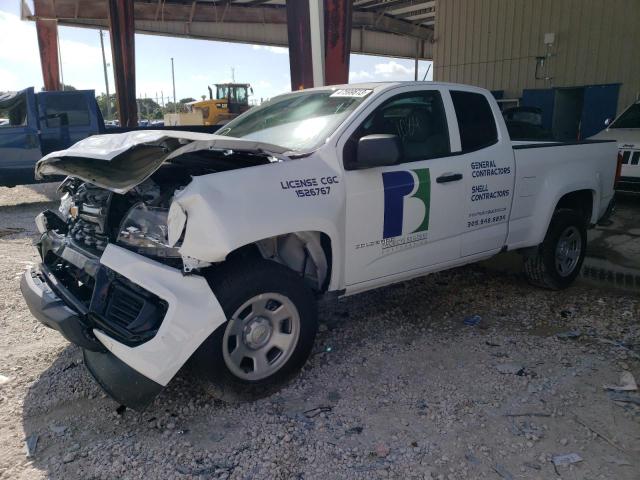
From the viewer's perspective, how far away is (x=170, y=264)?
295 cm

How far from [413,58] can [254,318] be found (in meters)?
29.0

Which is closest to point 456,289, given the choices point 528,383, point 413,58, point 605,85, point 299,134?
point 528,383

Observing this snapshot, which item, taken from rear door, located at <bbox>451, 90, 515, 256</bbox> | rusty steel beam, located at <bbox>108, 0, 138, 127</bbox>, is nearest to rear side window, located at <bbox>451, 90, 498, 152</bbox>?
rear door, located at <bbox>451, 90, 515, 256</bbox>

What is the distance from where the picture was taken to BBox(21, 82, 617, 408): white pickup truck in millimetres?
2756

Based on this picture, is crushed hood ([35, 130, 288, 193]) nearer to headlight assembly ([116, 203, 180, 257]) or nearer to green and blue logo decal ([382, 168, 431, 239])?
headlight assembly ([116, 203, 180, 257])

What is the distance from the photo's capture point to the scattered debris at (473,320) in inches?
173

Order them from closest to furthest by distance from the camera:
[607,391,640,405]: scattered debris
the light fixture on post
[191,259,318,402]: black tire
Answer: [191,259,318,402]: black tire, [607,391,640,405]: scattered debris, the light fixture on post

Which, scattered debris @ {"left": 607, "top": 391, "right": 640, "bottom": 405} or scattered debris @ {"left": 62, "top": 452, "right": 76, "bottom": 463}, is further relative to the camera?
scattered debris @ {"left": 607, "top": 391, "right": 640, "bottom": 405}

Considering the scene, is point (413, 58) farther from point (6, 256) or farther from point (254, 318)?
point (254, 318)

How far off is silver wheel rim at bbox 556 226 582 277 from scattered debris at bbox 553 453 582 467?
276 centimetres

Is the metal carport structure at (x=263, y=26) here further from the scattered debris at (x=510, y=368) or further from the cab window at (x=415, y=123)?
the scattered debris at (x=510, y=368)

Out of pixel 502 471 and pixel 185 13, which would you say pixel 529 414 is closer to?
pixel 502 471

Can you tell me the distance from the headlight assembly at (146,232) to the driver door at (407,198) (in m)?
1.15

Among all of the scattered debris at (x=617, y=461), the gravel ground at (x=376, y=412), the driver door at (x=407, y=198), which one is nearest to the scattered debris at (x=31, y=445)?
the gravel ground at (x=376, y=412)
